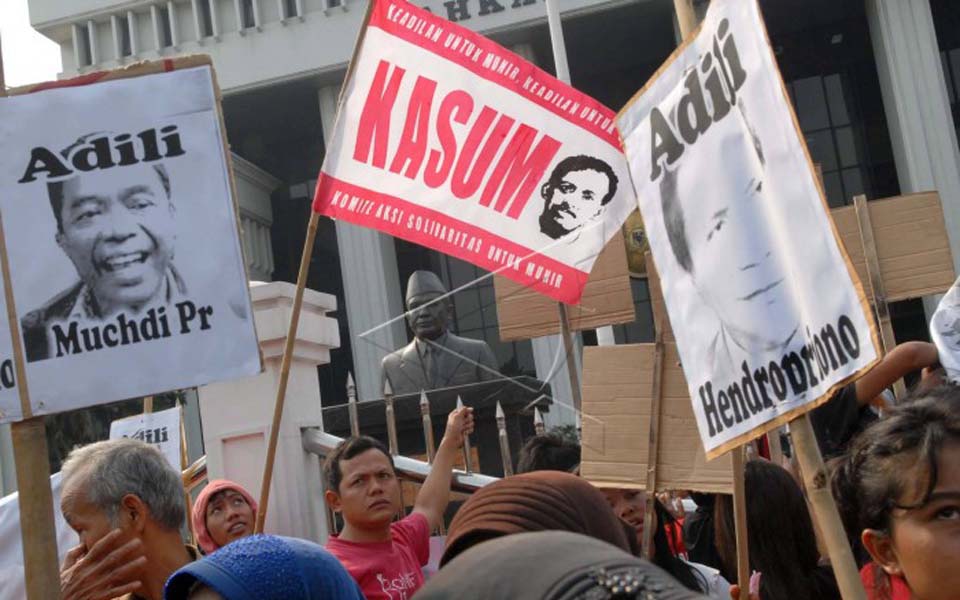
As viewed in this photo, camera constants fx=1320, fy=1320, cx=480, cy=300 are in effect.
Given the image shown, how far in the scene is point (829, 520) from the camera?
227 centimetres

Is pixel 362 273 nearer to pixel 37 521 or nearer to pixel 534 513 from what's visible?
pixel 37 521

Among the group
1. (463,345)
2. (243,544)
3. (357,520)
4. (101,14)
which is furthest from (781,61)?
(243,544)

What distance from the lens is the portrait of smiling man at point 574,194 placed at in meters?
4.34

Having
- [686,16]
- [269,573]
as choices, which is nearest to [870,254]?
[686,16]

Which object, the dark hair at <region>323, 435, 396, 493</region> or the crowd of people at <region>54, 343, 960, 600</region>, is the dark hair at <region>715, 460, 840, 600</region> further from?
the dark hair at <region>323, 435, 396, 493</region>

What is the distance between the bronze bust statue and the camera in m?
9.87

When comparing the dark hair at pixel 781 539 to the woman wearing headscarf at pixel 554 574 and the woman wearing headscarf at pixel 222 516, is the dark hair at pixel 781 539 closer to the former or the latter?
the woman wearing headscarf at pixel 222 516

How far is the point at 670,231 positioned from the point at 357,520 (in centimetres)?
138

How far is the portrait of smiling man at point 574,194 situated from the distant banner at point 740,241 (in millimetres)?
1304

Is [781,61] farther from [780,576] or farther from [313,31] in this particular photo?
[780,576]

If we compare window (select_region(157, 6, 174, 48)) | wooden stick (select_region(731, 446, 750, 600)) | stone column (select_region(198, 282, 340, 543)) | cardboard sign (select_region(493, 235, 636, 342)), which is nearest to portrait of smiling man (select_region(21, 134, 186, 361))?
wooden stick (select_region(731, 446, 750, 600))

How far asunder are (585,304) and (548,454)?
2.44ft

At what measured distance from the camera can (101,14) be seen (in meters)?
24.4

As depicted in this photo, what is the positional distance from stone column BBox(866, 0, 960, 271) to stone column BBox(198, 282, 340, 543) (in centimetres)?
1790
